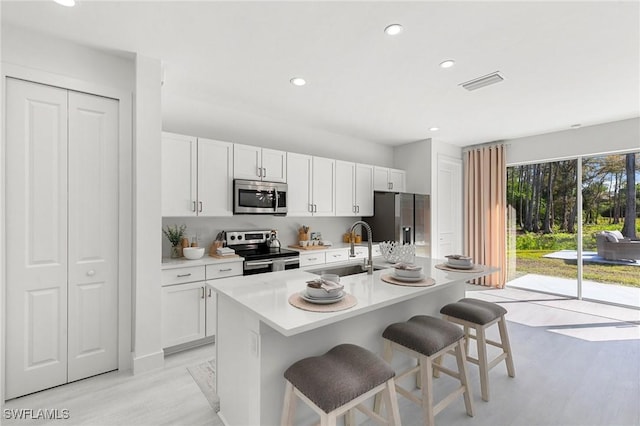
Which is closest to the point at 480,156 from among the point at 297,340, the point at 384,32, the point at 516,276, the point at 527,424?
the point at 516,276

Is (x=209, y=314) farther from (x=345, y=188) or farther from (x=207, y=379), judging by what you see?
(x=345, y=188)

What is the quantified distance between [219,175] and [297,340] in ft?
7.35

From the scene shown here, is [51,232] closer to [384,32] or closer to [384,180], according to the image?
[384,32]

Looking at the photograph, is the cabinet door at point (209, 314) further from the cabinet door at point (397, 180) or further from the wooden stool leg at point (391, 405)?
the cabinet door at point (397, 180)

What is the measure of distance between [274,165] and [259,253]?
1100mm

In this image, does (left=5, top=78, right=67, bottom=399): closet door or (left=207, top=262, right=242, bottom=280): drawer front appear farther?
(left=207, top=262, right=242, bottom=280): drawer front

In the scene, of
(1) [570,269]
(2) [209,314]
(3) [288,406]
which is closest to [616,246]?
(1) [570,269]

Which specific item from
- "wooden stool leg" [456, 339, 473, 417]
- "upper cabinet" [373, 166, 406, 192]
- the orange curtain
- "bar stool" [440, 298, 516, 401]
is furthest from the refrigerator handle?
"wooden stool leg" [456, 339, 473, 417]

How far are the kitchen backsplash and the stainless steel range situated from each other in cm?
14

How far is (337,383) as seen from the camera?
1.31 meters

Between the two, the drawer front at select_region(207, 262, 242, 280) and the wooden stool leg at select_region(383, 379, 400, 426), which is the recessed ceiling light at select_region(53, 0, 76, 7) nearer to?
A: the drawer front at select_region(207, 262, 242, 280)

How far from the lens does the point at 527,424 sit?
1.88m

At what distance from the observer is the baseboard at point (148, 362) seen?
2.42 metres

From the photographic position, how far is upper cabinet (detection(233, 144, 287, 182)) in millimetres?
3422
